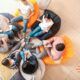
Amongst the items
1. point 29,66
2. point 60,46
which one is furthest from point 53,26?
point 29,66

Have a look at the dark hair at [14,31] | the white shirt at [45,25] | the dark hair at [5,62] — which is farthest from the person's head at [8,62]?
the white shirt at [45,25]

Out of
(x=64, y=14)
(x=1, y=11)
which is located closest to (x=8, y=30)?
(x=1, y=11)

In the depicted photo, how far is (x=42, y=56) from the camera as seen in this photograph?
3.81ft

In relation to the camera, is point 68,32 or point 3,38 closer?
point 3,38

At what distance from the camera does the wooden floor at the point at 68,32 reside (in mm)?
1183

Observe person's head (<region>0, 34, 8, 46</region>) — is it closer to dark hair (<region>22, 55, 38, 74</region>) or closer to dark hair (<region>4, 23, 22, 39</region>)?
dark hair (<region>4, 23, 22, 39</region>)

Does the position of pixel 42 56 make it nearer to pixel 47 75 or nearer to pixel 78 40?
pixel 47 75

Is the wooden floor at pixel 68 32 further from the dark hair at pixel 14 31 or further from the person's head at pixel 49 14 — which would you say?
the dark hair at pixel 14 31

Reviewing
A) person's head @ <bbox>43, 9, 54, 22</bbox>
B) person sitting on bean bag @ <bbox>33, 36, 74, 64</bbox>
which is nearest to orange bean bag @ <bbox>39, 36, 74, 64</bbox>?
person sitting on bean bag @ <bbox>33, 36, 74, 64</bbox>

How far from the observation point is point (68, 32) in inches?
50.9

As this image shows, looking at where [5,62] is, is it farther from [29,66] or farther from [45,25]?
[45,25]

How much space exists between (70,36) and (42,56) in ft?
0.76

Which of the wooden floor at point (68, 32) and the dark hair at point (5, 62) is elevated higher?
the wooden floor at point (68, 32)

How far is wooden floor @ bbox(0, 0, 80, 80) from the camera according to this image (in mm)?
1183
